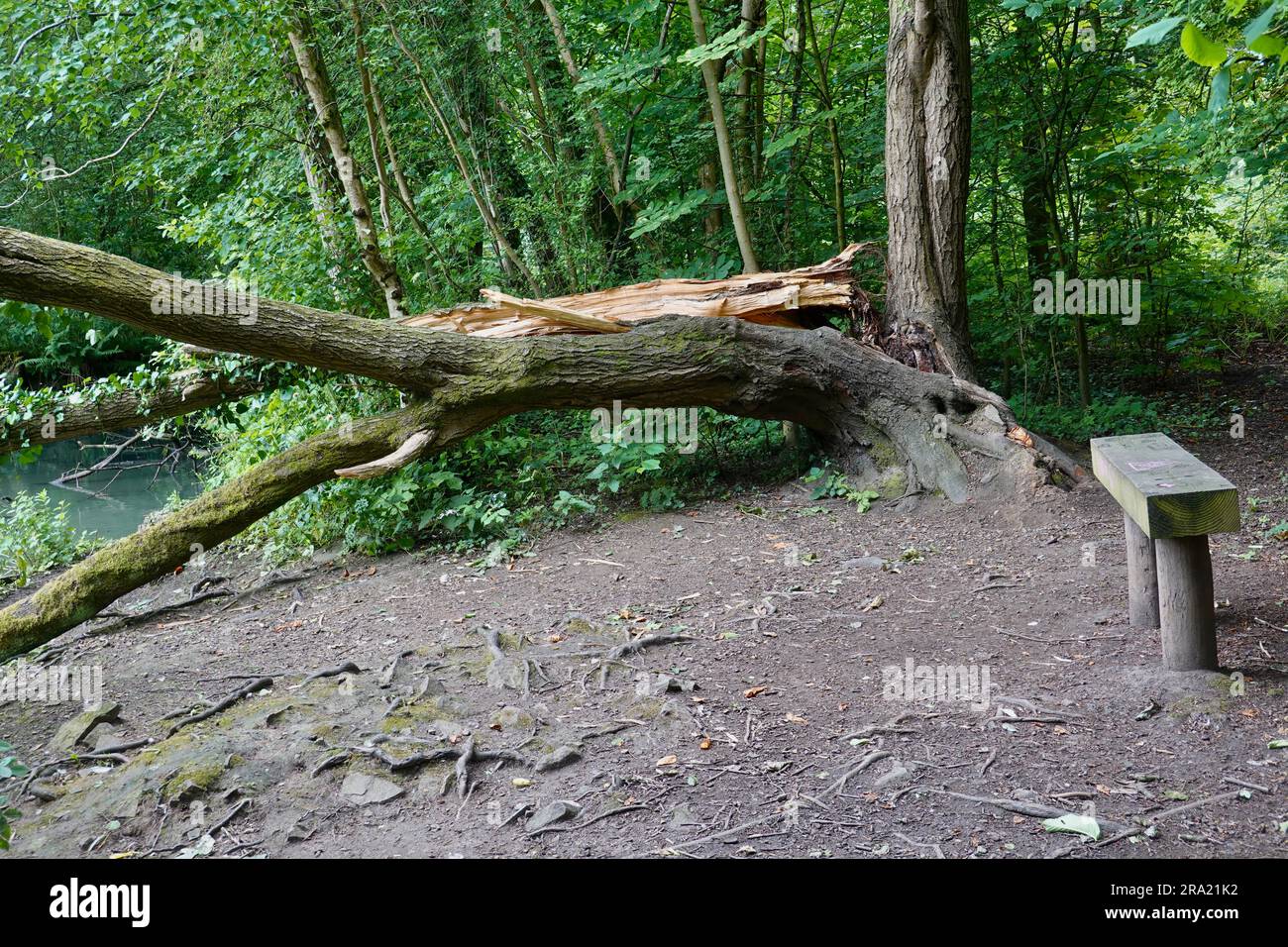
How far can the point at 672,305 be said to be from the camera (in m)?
6.98

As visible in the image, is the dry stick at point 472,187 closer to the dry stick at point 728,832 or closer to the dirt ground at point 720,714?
the dirt ground at point 720,714

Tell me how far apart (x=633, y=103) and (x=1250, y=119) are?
16.3ft

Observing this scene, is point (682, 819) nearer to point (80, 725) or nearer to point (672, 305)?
point (80, 725)

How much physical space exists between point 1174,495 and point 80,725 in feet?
15.7

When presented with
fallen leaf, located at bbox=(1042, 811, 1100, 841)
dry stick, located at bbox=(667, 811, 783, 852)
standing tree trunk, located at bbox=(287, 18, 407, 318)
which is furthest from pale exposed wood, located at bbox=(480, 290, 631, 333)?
fallen leaf, located at bbox=(1042, 811, 1100, 841)

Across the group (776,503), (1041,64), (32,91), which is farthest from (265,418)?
(1041,64)

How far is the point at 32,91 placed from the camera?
24.0 ft

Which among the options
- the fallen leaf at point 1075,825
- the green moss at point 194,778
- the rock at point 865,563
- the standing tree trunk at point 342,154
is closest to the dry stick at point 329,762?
the green moss at point 194,778

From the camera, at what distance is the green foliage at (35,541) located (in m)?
8.59

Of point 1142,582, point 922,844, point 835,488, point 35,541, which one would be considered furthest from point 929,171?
point 35,541

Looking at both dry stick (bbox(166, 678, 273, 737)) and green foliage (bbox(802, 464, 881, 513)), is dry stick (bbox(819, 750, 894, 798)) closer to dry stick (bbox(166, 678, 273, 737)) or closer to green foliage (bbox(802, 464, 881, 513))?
dry stick (bbox(166, 678, 273, 737))

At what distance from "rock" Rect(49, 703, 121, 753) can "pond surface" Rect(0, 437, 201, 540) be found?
6803mm

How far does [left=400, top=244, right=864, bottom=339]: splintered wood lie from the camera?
6758 mm

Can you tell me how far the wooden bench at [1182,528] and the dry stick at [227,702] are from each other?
4.06m
